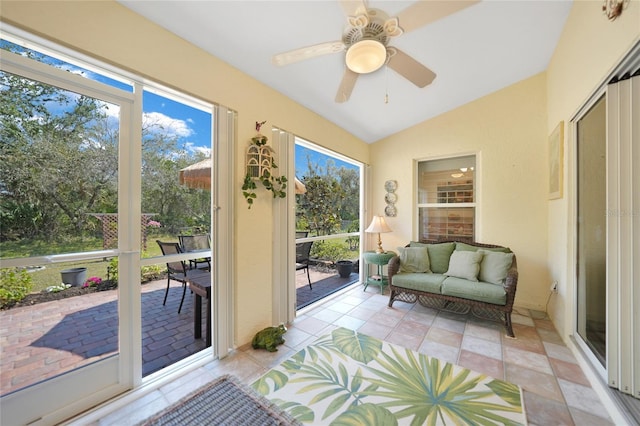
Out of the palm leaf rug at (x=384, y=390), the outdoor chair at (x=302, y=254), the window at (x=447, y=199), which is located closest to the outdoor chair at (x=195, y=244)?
the palm leaf rug at (x=384, y=390)

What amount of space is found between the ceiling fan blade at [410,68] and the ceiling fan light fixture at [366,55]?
5.0 inches

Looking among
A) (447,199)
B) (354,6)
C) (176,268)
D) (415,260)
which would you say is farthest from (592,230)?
(176,268)

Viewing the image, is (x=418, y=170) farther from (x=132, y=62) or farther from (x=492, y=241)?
(x=132, y=62)

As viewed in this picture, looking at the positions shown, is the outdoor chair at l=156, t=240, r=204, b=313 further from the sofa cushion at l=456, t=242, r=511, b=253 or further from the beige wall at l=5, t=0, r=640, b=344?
the sofa cushion at l=456, t=242, r=511, b=253

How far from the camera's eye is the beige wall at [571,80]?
1480mm

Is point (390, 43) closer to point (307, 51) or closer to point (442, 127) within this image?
point (307, 51)

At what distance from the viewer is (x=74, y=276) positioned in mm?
1540

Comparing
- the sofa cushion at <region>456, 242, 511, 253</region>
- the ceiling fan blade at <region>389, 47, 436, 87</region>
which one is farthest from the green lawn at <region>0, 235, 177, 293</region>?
the sofa cushion at <region>456, 242, 511, 253</region>

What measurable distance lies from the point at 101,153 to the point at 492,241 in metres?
4.34

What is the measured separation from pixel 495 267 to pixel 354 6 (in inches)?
117

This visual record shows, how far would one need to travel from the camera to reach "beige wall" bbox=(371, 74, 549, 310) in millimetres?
3086

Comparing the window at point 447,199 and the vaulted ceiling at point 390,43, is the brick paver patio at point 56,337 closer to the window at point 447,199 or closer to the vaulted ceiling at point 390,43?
the vaulted ceiling at point 390,43

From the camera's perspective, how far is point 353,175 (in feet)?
14.4

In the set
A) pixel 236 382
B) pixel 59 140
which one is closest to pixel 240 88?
pixel 59 140
